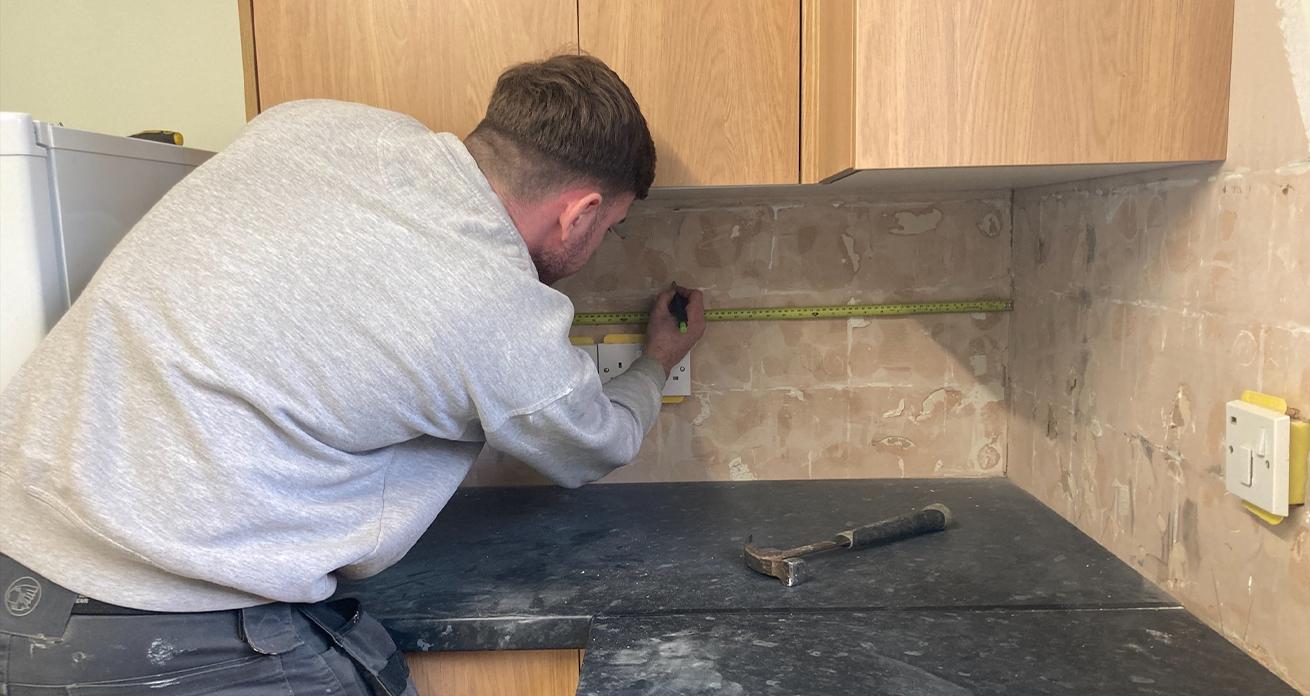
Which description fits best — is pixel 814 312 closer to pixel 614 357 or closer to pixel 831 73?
pixel 614 357

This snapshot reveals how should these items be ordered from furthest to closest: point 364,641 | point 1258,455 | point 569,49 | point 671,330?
point 671,330
point 569,49
point 364,641
point 1258,455

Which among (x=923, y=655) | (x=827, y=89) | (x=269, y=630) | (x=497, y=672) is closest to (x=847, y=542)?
(x=923, y=655)

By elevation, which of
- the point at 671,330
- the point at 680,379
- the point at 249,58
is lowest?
the point at 680,379

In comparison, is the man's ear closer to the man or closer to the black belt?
the man

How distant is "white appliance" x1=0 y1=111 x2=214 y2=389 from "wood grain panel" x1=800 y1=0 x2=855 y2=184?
1.03 m

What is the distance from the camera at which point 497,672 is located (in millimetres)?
1177

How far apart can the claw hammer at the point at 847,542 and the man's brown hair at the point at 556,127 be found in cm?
61

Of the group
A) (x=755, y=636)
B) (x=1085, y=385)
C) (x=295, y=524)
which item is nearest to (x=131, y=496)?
(x=295, y=524)

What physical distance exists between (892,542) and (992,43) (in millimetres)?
776

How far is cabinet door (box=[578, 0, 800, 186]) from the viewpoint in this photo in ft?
4.31

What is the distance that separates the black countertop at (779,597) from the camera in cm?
100

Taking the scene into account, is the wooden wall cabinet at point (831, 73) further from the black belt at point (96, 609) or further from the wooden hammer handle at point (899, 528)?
the black belt at point (96, 609)

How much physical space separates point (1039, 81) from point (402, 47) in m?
0.91

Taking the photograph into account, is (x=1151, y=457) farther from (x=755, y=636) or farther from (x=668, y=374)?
(x=668, y=374)
